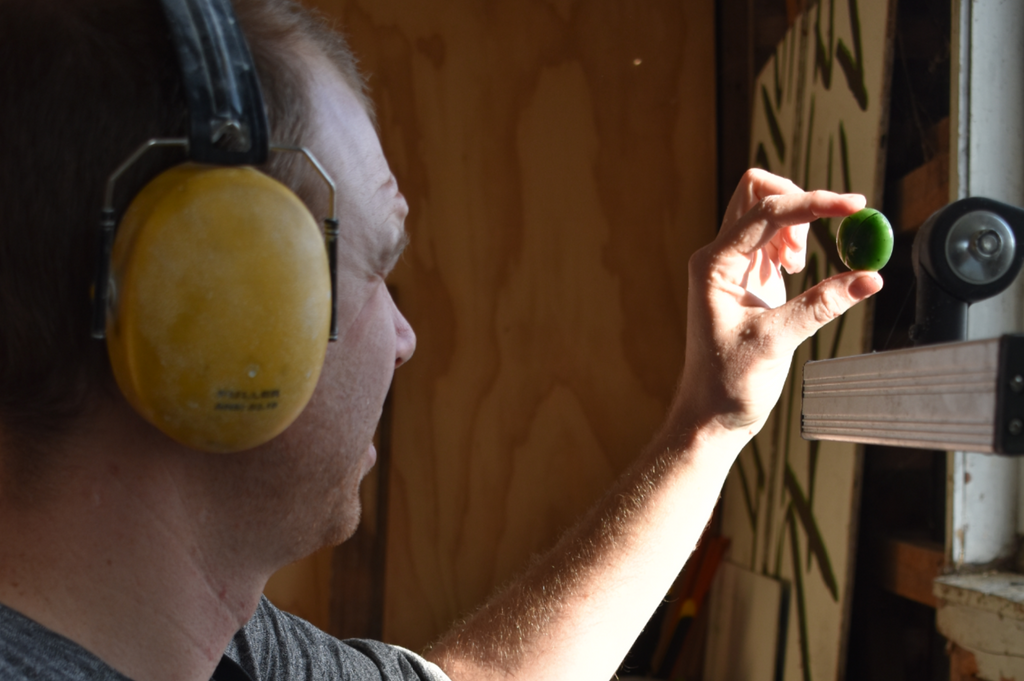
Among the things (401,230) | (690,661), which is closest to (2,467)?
(401,230)

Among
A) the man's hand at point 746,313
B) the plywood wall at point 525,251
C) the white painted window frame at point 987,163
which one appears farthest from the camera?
the plywood wall at point 525,251

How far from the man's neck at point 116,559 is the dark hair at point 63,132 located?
12cm

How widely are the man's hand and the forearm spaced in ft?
0.21

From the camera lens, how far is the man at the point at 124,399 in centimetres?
68

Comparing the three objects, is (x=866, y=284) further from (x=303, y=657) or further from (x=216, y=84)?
(x=303, y=657)

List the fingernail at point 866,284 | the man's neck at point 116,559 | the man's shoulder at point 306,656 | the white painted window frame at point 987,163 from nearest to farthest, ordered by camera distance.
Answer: the man's neck at point 116,559
the fingernail at point 866,284
the man's shoulder at point 306,656
the white painted window frame at point 987,163

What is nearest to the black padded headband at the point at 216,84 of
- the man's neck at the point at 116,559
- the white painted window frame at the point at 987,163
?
the man's neck at the point at 116,559

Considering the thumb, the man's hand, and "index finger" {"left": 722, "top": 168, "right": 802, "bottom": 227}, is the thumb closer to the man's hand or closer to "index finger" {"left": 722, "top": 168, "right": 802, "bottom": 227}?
the man's hand

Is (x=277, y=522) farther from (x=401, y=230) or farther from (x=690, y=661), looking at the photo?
(x=690, y=661)

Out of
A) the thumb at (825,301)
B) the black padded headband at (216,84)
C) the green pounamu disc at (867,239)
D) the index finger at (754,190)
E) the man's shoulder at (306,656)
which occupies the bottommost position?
the man's shoulder at (306,656)

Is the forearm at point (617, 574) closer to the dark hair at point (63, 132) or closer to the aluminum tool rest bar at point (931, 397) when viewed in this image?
the aluminum tool rest bar at point (931, 397)

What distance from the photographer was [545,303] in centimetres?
231

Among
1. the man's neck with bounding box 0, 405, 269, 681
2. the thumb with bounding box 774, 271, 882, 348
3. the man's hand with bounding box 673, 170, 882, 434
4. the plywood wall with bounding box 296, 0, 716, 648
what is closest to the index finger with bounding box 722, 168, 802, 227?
the man's hand with bounding box 673, 170, 882, 434

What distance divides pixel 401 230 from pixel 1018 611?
918mm
